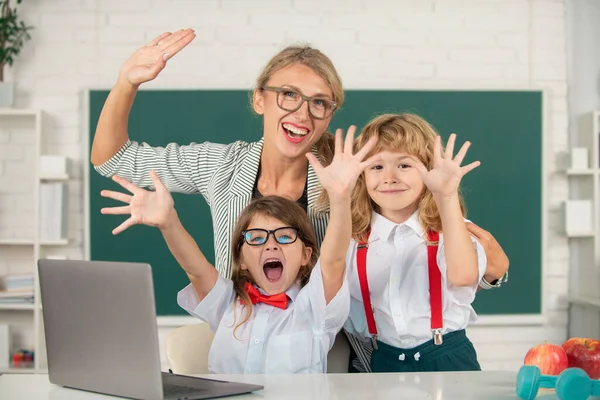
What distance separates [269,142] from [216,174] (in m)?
0.22

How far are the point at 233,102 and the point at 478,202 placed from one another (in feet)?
4.96

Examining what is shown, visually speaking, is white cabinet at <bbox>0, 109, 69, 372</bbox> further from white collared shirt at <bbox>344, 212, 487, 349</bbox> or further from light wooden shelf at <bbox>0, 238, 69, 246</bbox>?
white collared shirt at <bbox>344, 212, 487, 349</bbox>

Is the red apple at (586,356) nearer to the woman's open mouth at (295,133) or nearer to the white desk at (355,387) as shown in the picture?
the white desk at (355,387)

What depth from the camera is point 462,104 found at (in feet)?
14.0

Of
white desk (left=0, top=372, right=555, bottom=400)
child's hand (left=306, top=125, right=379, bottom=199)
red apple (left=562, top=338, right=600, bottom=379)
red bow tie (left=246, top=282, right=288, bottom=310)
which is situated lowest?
white desk (left=0, top=372, right=555, bottom=400)

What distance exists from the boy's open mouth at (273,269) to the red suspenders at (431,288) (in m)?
0.22

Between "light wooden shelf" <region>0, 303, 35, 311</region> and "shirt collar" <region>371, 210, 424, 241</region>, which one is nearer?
"shirt collar" <region>371, 210, 424, 241</region>

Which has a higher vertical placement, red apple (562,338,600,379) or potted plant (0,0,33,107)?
potted plant (0,0,33,107)

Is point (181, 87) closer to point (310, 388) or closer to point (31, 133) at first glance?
point (31, 133)

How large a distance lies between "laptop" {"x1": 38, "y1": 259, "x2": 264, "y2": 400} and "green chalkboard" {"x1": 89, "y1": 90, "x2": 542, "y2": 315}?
2.64 meters

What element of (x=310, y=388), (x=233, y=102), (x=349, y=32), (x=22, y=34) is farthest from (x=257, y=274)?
(x=22, y=34)

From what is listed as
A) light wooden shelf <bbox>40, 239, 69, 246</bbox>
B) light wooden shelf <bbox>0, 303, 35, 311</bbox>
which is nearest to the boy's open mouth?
light wooden shelf <bbox>40, 239, 69, 246</bbox>

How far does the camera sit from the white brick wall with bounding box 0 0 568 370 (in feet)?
14.0

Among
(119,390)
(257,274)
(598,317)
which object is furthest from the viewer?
(598,317)
